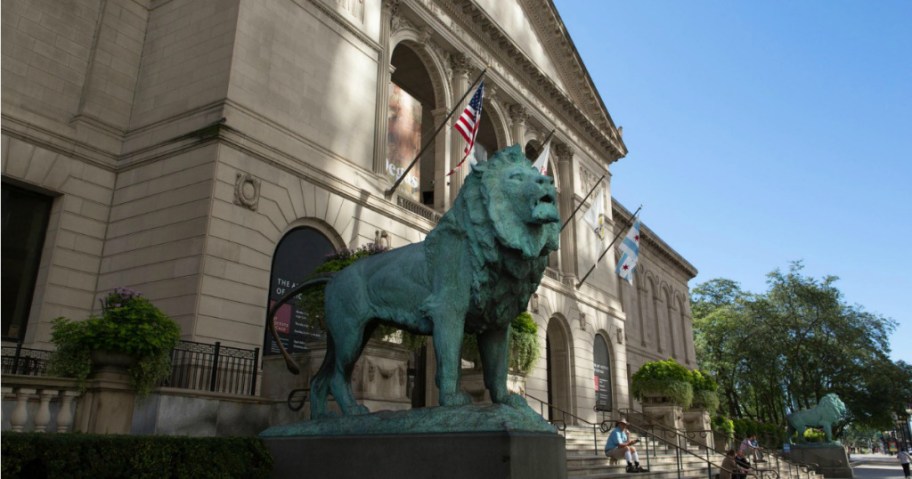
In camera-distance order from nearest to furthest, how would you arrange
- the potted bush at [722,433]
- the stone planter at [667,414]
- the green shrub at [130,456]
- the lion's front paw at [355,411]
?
the green shrub at [130,456], the lion's front paw at [355,411], the stone planter at [667,414], the potted bush at [722,433]

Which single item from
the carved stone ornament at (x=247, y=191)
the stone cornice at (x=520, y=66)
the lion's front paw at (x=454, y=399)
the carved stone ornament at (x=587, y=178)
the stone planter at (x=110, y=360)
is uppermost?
the stone cornice at (x=520, y=66)

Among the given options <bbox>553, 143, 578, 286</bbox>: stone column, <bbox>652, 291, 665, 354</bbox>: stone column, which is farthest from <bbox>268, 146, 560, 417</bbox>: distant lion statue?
<bbox>652, 291, 665, 354</bbox>: stone column

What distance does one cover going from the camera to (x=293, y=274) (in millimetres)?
16797

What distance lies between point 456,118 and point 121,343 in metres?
18.0

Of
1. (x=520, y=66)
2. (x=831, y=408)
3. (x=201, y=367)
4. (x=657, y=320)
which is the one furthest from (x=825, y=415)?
(x=201, y=367)

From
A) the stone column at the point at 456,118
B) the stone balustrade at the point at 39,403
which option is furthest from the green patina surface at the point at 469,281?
the stone column at the point at 456,118

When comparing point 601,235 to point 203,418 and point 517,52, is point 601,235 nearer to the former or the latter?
point 517,52

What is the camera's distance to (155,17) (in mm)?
18828

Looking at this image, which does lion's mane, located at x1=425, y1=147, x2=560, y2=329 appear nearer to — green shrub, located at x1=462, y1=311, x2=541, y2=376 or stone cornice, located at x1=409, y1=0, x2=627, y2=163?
→ green shrub, located at x1=462, y1=311, x2=541, y2=376

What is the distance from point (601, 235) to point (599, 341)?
309 inches

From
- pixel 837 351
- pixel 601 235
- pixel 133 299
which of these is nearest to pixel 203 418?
pixel 133 299

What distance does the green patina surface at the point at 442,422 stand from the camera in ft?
16.5

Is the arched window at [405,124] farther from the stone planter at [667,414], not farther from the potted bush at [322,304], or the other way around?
the stone planter at [667,414]

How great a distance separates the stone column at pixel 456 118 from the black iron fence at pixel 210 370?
1273 centimetres
